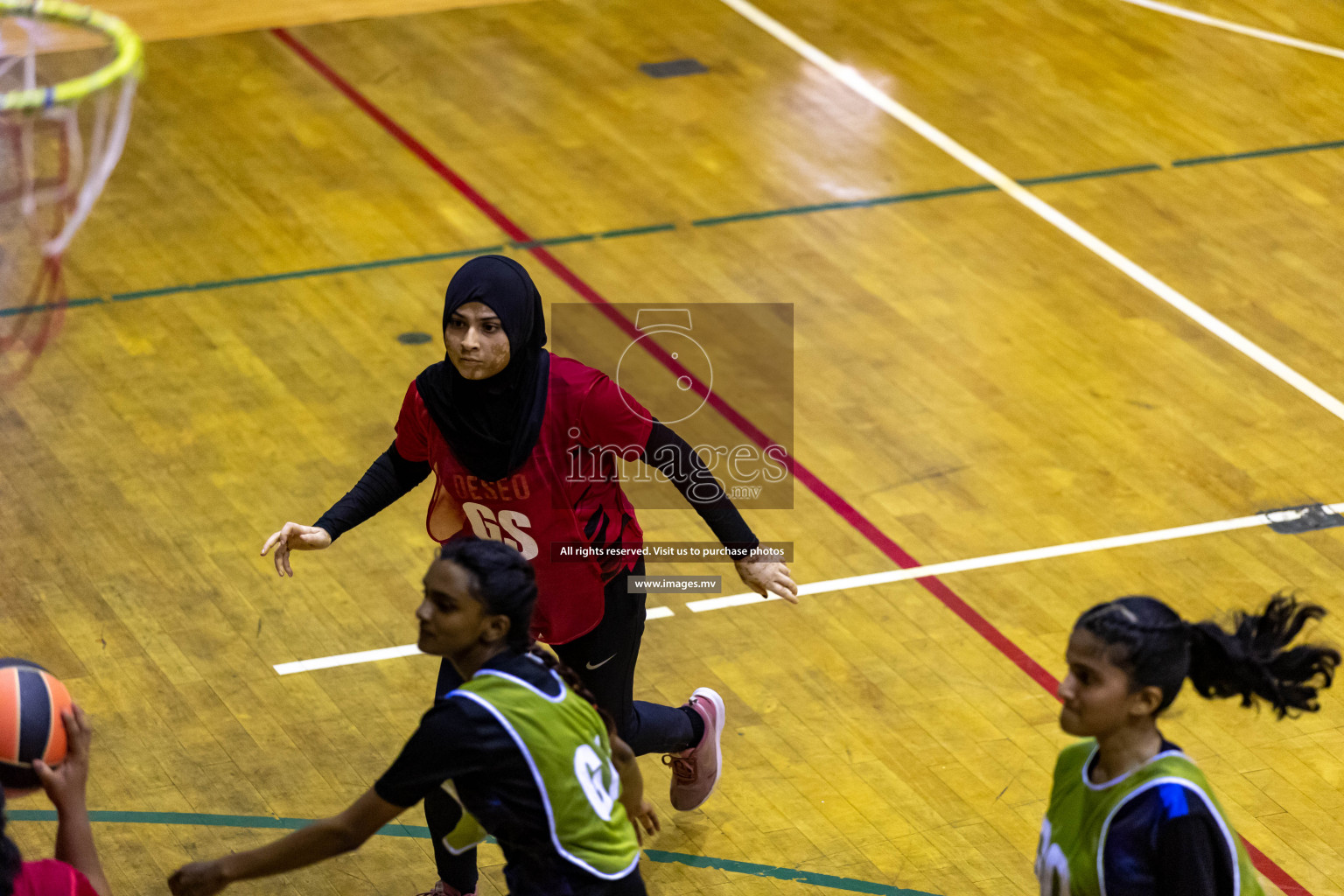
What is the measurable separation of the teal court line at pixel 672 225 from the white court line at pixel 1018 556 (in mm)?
2895

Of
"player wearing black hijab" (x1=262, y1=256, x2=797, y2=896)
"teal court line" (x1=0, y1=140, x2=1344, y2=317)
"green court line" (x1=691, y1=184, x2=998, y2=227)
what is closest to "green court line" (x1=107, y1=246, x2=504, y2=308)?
"teal court line" (x1=0, y1=140, x2=1344, y2=317)

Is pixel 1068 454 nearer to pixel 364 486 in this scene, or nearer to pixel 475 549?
pixel 364 486

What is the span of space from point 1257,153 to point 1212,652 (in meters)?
7.30

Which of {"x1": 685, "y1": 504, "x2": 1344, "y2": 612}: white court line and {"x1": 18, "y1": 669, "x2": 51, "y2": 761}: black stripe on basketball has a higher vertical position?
{"x1": 18, "y1": 669, "x2": 51, "y2": 761}: black stripe on basketball

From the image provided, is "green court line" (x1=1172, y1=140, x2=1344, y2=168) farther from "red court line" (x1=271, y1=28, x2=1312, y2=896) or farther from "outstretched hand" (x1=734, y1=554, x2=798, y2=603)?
"outstretched hand" (x1=734, y1=554, x2=798, y2=603)

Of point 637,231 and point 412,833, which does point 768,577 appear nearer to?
point 412,833

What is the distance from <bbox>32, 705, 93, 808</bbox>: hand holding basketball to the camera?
3604 millimetres

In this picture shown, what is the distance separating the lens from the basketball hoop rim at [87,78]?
20.9ft

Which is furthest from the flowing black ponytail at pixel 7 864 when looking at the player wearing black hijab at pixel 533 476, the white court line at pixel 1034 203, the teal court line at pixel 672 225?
the white court line at pixel 1034 203

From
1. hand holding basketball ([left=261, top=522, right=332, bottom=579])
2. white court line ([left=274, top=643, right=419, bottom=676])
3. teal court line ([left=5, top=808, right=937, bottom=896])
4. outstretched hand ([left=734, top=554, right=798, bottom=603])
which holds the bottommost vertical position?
white court line ([left=274, top=643, right=419, bottom=676])

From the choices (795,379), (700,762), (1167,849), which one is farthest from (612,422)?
(795,379)

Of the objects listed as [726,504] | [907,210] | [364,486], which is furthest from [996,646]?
[907,210]

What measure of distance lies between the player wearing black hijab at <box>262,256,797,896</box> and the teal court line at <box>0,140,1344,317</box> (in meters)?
4.01

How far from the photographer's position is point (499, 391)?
4582 millimetres
